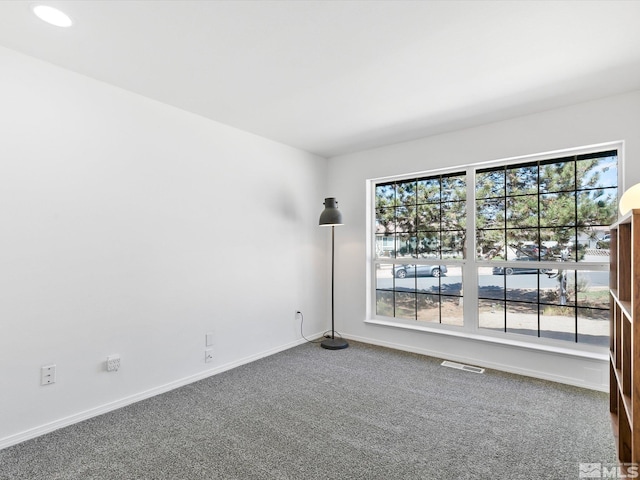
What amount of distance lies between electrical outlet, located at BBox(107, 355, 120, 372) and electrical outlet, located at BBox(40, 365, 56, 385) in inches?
12.8

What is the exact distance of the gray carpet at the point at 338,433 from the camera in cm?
186

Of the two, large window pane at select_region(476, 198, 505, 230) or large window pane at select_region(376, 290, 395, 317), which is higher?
large window pane at select_region(476, 198, 505, 230)

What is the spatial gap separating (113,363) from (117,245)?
873 mm

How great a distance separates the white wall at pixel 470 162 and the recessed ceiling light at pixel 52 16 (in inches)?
122

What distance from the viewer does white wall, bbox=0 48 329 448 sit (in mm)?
2154

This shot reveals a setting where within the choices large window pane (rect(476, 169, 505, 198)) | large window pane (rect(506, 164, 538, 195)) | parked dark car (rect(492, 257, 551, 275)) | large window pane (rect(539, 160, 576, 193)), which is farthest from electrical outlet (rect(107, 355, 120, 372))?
large window pane (rect(539, 160, 576, 193))

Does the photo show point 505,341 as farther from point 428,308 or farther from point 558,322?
point 428,308

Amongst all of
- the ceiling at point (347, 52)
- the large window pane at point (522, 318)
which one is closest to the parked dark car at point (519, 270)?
the large window pane at point (522, 318)

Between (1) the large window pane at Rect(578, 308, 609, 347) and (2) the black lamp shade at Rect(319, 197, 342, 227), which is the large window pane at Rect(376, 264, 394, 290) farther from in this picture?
(1) the large window pane at Rect(578, 308, 609, 347)

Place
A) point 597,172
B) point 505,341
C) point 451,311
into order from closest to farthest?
point 597,172 → point 505,341 → point 451,311

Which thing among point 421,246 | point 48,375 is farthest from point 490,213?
point 48,375

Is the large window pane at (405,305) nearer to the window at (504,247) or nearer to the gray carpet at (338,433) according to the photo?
Answer: the window at (504,247)

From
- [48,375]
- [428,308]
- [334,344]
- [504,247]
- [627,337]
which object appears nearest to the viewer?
[627,337]

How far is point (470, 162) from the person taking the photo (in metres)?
3.48
